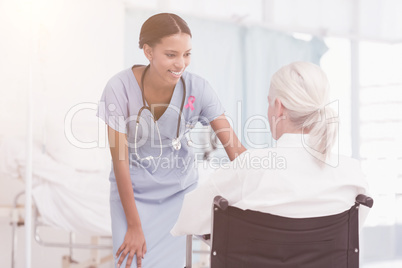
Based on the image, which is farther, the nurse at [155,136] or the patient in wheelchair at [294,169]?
the nurse at [155,136]

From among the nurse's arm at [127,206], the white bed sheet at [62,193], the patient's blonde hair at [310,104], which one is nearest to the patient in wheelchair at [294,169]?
the patient's blonde hair at [310,104]

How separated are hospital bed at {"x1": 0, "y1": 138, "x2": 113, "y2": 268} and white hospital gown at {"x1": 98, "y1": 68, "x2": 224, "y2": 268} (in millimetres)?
550

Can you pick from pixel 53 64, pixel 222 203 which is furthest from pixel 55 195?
pixel 222 203

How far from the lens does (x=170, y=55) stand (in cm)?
149

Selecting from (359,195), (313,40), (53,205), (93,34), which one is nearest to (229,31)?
(313,40)

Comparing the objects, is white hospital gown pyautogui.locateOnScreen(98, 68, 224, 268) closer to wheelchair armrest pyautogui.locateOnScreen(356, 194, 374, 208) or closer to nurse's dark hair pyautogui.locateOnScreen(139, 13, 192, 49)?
→ nurse's dark hair pyautogui.locateOnScreen(139, 13, 192, 49)

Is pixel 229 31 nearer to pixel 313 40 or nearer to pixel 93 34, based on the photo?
pixel 313 40

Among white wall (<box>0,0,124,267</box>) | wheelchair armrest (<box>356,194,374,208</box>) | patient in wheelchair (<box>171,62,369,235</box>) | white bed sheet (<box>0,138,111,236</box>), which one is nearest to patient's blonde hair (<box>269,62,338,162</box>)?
patient in wheelchair (<box>171,62,369,235</box>)

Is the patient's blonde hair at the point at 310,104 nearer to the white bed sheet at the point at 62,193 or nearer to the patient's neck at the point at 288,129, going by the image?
the patient's neck at the point at 288,129

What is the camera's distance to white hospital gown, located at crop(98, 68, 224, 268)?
5.04ft

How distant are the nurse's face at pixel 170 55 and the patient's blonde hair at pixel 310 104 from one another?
0.52 metres

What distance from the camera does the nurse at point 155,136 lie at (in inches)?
56.9

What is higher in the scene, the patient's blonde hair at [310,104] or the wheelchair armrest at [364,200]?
the patient's blonde hair at [310,104]

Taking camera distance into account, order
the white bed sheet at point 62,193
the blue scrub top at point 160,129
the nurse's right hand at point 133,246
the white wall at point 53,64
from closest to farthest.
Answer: the nurse's right hand at point 133,246 → the blue scrub top at point 160,129 → the white bed sheet at point 62,193 → the white wall at point 53,64
